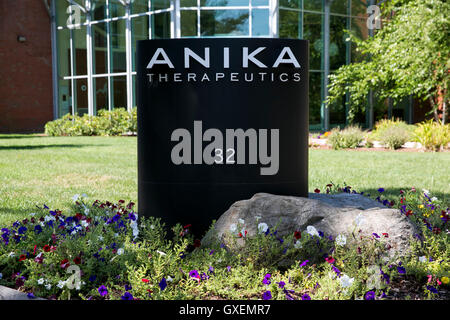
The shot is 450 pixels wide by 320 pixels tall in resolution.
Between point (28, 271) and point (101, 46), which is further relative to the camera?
point (101, 46)

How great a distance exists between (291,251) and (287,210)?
1.27ft

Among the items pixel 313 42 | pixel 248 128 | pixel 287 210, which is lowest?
pixel 287 210

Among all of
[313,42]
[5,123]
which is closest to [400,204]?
[313,42]

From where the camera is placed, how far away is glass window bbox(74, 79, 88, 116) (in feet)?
82.7

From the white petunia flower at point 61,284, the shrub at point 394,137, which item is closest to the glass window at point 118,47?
the shrub at point 394,137

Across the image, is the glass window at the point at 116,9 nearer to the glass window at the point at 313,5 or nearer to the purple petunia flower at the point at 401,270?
the glass window at the point at 313,5

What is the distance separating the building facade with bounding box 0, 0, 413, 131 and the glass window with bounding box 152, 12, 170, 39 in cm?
4

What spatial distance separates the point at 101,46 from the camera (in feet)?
79.8

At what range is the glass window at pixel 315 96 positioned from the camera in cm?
2209

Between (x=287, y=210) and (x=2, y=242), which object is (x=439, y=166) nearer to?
(x=287, y=210)

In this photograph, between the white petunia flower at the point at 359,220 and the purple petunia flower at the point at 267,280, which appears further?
the white petunia flower at the point at 359,220

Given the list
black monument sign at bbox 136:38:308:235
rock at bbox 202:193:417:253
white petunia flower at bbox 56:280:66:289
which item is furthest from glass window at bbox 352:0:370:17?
white petunia flower at bbox 56:280:66:289

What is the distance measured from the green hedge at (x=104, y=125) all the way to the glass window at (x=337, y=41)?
7912mm

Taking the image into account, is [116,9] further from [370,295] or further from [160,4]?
[370,295]
